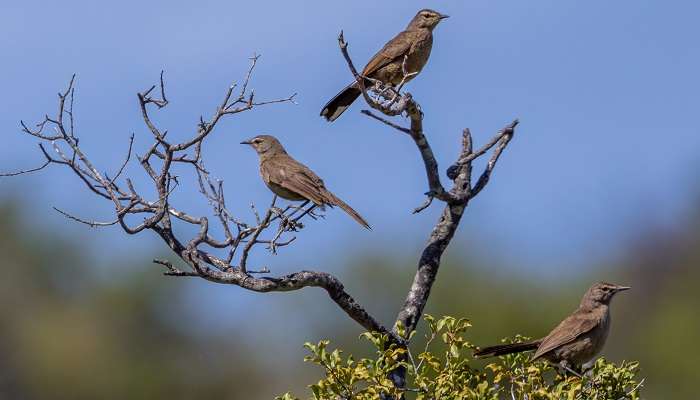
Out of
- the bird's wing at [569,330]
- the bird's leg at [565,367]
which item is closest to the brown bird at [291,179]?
the bird's wing at [569,330]

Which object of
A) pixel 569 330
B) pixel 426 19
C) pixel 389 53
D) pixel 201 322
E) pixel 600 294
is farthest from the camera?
pixel 201 322

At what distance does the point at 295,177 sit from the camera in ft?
37.9

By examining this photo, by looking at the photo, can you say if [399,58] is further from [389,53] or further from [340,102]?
[340,102]

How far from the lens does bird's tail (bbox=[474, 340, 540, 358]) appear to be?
10.00 meters

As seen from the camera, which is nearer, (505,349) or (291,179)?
(505,349)

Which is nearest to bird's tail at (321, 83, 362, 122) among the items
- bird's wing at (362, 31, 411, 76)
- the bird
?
the bird

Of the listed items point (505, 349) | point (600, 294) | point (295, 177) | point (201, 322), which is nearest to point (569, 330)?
point (600, 294)

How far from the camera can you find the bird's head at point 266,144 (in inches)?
512

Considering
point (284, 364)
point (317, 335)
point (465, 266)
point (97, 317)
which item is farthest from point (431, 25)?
point (97, 317)

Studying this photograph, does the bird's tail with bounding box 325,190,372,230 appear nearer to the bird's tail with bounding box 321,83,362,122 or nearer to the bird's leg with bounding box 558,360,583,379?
the bird's tail with bounding box 321,83,362,122

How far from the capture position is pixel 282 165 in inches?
474

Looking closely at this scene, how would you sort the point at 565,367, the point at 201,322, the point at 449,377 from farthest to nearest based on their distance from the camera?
the point at 201,322 < the point at 565,367 < the point at 449,377

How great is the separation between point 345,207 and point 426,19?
2673 millimetres

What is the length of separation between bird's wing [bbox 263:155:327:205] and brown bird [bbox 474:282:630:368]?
6.20 ft
